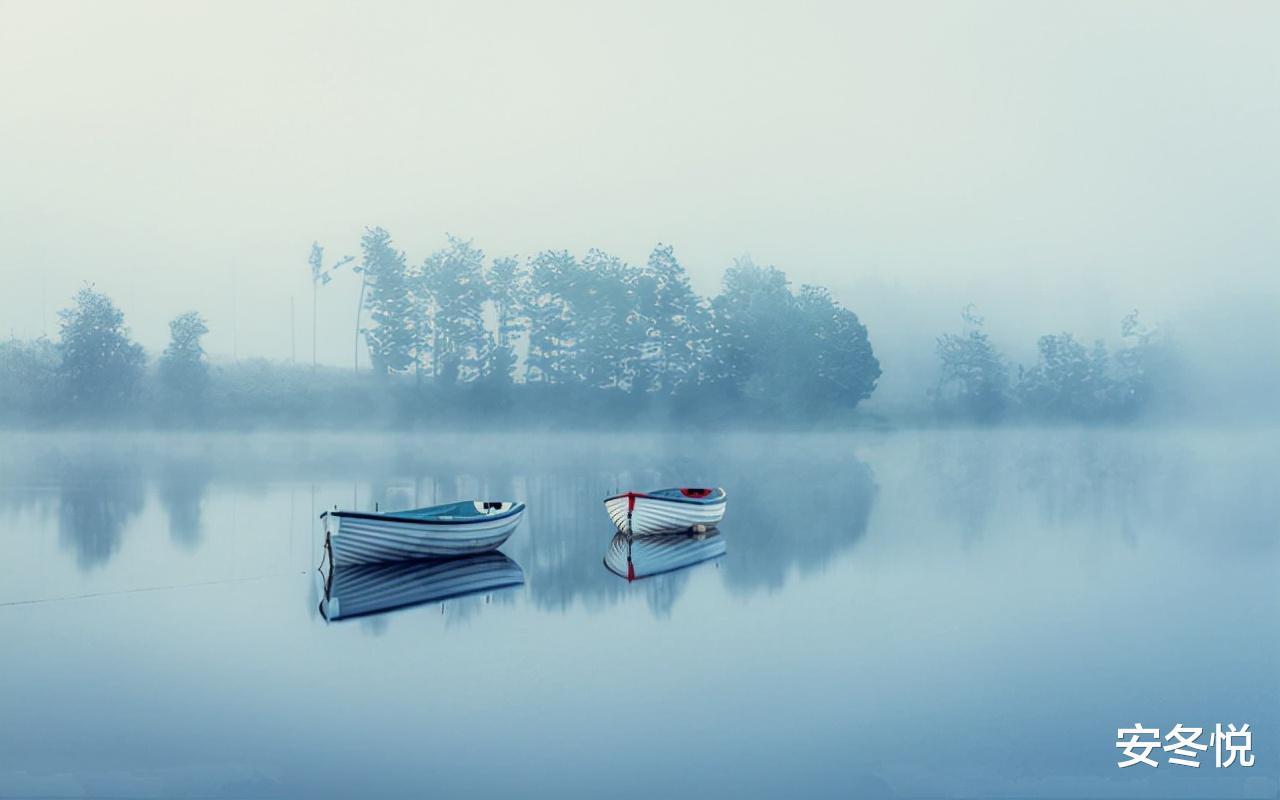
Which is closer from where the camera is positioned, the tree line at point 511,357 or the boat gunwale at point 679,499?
the boat gunwale at point 679,499

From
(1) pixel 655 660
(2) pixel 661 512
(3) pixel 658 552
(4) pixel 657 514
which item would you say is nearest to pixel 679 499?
(2) pixel 661 512

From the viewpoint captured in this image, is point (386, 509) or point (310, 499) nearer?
point (386, 509)

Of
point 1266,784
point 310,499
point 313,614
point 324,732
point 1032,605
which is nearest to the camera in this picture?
point 1266,784

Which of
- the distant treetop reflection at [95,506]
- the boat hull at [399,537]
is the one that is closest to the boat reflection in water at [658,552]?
the boat hull at [399,537]

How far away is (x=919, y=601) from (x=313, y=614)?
10845 millimetres

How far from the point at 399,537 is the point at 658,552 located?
22.3 ft

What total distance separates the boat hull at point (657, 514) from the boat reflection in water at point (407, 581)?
3923 mm

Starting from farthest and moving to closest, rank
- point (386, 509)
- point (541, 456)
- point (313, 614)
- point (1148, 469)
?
point (541, 456), point (1148, 469), point (386, 509), point (313, 614)

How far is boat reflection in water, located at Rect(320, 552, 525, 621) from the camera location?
754 inches

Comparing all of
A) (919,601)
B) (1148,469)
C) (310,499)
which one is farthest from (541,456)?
(919,601)

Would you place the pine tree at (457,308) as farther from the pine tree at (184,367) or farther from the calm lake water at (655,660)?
the calm lake water at (655,660)

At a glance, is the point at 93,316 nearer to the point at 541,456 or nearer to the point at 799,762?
the point at 541,456

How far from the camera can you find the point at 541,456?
6431 centimetres

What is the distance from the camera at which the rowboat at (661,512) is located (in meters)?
27.4
